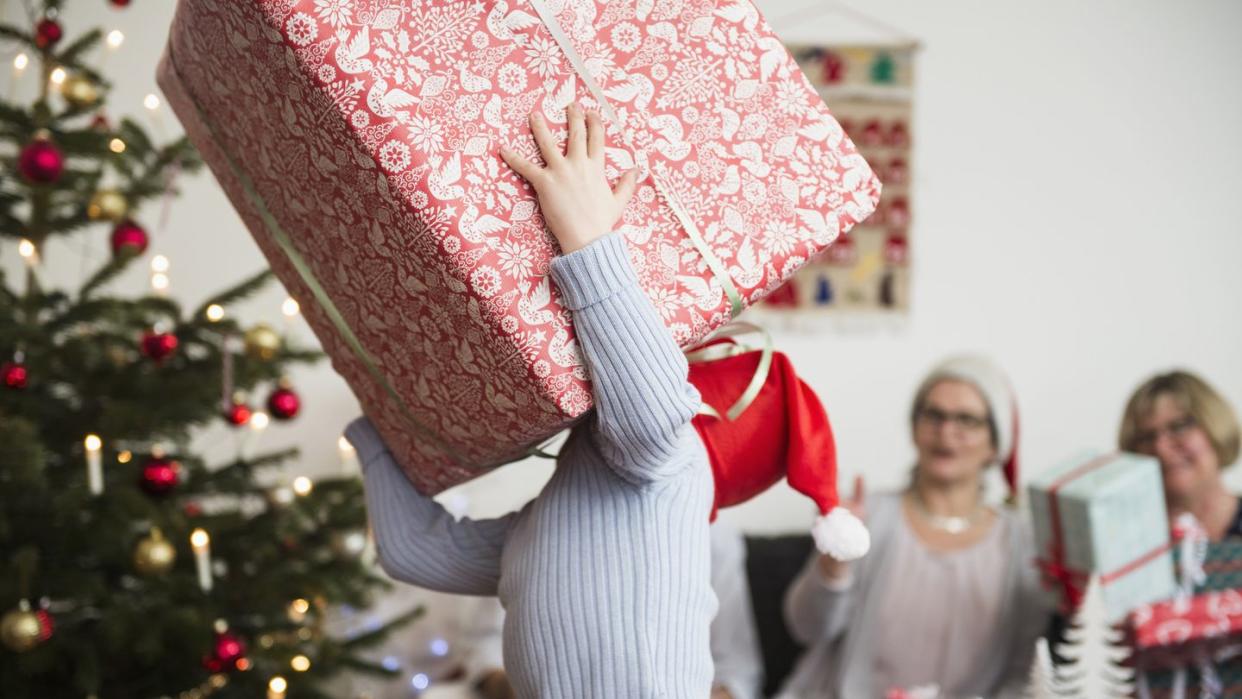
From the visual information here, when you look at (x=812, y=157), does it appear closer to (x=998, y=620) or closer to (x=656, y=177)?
(x=656, y=177)

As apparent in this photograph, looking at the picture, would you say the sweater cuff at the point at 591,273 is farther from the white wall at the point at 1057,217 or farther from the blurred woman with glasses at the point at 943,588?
the white wall at the point at 1057,217

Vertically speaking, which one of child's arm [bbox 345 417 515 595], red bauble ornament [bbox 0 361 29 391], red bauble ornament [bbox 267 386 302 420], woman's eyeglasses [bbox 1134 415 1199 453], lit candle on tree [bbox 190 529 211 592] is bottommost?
woman's eyeglasses [bbox 1134 415 1199 453]

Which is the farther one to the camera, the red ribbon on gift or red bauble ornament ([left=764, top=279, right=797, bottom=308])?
red bauble ornament ([left=764, top=279, right=797, bottom=308])

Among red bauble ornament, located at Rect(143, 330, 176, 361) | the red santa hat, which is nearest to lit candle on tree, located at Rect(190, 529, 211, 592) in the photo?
red bauble ornament, located at Rect(143, 330, 176, 361)

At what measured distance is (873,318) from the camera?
2.93m

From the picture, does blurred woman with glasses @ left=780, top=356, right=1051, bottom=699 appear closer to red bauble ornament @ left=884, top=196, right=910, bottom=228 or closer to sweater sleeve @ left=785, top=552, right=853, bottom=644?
sweater sleeve @ left=785, top=552, right=853, bottom=644

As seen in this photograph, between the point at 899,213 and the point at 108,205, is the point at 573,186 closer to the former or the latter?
the point at 108,205

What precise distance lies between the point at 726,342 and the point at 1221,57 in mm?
2646

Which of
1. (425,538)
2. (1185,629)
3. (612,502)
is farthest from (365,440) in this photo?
(1185,629)

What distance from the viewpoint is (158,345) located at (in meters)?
1.72

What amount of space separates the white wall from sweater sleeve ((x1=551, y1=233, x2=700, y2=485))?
2134 millimetres

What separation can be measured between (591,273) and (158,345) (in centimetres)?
120

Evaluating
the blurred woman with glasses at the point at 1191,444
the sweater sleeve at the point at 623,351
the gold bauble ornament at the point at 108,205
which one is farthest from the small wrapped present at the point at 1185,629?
the gold bauble ornament at the point at 108,205

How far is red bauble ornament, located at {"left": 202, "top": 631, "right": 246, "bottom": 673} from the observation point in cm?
171
